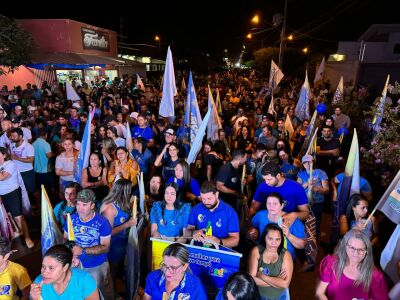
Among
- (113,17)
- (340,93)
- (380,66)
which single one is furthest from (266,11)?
(340,93)

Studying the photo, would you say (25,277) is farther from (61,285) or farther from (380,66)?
(380,66)

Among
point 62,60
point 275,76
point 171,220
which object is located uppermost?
point 62,60

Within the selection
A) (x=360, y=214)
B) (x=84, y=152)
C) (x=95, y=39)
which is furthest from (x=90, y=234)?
(x=95, y=39)

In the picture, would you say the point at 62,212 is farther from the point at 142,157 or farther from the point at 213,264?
the point at 142,157

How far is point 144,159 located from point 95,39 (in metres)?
23.5

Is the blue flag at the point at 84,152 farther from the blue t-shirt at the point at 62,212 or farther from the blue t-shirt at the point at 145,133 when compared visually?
the blue t-shirt at the point at 145,133

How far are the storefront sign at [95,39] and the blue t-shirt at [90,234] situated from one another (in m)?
24.6

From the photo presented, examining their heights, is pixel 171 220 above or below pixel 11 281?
above

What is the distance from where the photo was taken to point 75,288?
283cm

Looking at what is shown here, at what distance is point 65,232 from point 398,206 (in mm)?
3822

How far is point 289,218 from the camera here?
389cm

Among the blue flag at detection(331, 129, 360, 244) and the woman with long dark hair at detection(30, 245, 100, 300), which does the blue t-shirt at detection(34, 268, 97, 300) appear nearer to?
the woman with long dark hair at detection(30, 245, 100, 300)

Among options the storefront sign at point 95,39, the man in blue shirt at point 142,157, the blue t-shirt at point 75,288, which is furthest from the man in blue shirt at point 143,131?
the storefront sign at point 95,39

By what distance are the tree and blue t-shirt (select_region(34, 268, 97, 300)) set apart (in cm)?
1723
